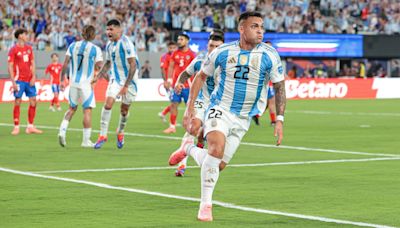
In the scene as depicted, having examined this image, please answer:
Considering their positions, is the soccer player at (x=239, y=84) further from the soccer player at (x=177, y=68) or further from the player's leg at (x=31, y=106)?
the player's leg at (x=31, y=106)

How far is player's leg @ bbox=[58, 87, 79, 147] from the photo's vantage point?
20.0 meters

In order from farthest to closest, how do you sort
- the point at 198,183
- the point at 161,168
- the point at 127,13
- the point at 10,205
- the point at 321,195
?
the point at 127,13, the point at 161,168, the point at 198,183, the point at 321,195, the point at 10,205

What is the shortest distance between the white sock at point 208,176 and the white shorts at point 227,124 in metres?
0.30

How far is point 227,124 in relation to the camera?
1063 centimetres

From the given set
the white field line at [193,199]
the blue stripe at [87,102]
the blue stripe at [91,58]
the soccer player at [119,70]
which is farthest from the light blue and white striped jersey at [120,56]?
the white field line at [193,199]

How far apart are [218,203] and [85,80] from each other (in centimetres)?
970

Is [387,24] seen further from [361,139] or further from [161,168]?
[161,168]

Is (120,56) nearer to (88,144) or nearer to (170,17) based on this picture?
(88,144)

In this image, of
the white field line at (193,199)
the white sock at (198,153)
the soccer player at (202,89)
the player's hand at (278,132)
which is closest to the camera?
the white field line at (193,199)

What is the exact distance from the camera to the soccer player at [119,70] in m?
19.5

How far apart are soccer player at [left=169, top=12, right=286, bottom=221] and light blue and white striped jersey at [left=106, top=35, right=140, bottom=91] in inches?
349

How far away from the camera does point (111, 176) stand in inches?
576

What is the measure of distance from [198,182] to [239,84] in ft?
11.2

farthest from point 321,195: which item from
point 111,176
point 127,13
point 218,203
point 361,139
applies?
point 127,13
